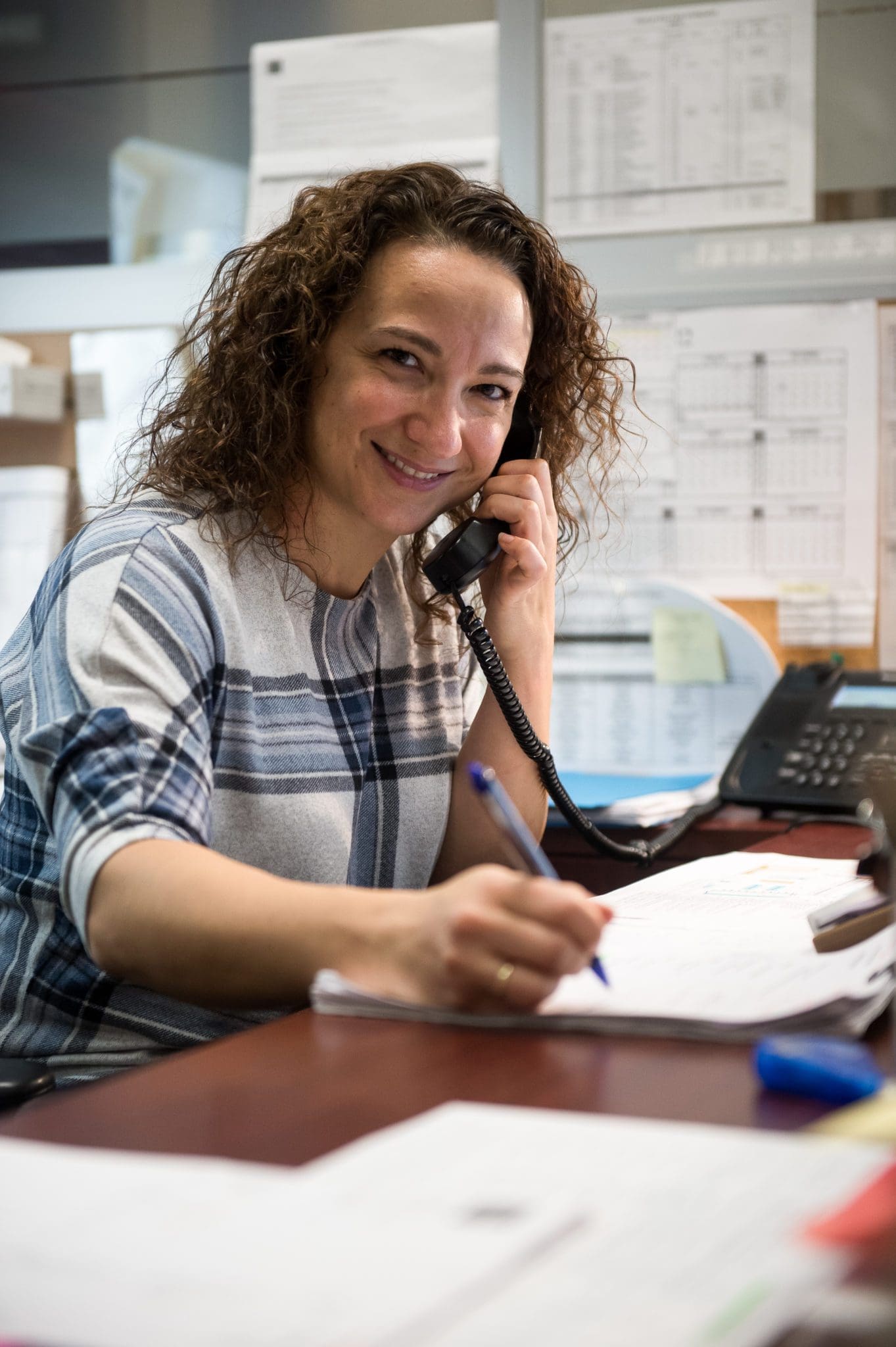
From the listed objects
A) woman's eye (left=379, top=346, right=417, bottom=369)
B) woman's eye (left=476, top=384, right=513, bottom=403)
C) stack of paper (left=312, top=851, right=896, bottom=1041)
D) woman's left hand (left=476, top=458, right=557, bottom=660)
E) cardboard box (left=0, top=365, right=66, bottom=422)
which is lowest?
stack of paper (left=312, top=851, right=896, bottom=1041)

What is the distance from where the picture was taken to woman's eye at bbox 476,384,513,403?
49.2 inches

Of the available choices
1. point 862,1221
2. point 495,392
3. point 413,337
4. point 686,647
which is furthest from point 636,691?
point 862,1221

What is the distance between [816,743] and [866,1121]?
1044mm

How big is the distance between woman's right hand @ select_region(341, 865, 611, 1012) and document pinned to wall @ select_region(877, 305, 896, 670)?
4.00ft

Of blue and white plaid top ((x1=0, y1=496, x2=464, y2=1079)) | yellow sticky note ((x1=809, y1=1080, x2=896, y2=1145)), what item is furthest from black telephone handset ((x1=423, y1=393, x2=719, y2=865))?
yellow sticky note ((x1=809, y1=1080, x2=896, y2=1145))

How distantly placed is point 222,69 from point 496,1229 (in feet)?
6.27

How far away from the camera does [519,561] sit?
Result: 1.36m

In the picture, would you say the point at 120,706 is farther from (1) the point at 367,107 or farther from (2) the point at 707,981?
(1) the point at 367,107

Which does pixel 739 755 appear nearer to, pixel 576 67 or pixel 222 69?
pixel 576 67

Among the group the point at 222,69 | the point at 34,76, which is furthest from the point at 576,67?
the point at 34,76

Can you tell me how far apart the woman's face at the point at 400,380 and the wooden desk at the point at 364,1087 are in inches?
23.3

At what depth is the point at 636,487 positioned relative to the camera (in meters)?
1.88

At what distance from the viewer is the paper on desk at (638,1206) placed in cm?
37

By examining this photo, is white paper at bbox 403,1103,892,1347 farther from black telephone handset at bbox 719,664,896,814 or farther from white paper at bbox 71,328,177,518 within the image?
white paper at bbox 71,328,177,518
